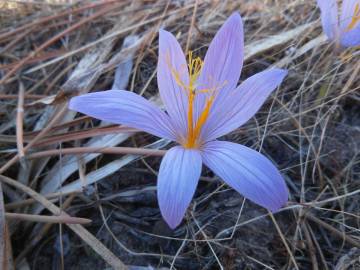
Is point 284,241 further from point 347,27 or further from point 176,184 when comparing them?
point 347,27

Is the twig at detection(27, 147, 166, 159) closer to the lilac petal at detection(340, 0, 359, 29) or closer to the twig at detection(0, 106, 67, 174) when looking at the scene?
the twig at detection(0, 106, 67, 174)

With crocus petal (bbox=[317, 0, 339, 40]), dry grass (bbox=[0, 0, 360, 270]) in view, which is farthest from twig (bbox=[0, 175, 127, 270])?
crocus petal (bbox=[317, 0, 339, 40])

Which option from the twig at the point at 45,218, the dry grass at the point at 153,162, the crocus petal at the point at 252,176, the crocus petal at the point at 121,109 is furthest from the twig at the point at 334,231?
the twig at the point at 45,218

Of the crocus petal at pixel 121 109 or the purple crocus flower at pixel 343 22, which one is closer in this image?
the crocus petal at pixel 121 109

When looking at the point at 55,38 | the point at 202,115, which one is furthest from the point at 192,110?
the point at 55,38

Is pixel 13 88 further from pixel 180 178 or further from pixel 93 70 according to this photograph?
pixel 180 178

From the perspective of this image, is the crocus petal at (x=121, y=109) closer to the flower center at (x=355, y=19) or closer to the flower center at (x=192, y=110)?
the flower center at (x=192, y=110)

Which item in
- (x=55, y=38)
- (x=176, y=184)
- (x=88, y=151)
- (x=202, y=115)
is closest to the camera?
(x=176, y=184)
